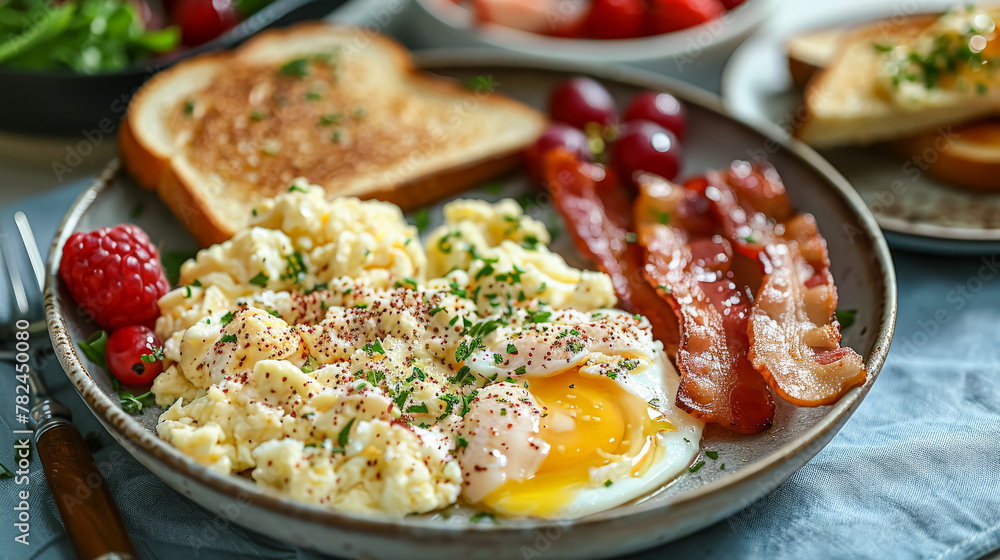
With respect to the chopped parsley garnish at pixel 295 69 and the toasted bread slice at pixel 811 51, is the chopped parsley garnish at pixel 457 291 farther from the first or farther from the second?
the toasted bread slice at pixel 811 51

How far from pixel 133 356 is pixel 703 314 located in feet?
6.09

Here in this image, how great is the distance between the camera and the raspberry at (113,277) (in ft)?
8.04

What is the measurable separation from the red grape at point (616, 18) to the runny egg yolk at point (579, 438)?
2.56 m

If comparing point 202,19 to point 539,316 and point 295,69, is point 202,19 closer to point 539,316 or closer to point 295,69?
point 295,69

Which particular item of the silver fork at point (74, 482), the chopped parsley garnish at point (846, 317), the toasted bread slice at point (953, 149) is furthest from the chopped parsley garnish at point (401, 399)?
the toasted bread slice at point (953, 149)

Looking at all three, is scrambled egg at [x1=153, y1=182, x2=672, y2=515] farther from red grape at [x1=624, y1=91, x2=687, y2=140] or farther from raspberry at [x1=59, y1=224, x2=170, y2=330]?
red grape at [x1=624, y1=91, x2=687, y2=140]

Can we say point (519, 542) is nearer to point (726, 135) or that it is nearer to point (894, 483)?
point (894, 483)

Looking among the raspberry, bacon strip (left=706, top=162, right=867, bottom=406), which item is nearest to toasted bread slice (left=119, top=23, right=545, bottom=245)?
the raspberry

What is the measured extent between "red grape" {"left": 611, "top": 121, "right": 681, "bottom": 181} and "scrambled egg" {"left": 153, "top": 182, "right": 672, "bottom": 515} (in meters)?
0.71

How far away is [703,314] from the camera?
255 cm

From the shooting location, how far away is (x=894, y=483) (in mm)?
2336

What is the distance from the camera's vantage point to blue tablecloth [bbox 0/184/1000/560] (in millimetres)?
2148

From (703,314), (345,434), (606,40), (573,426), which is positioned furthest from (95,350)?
(606,40)

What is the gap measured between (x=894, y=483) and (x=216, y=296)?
224 cm
